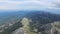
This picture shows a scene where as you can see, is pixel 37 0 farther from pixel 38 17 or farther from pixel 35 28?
pixel 35 28

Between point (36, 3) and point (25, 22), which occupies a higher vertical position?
point (36, 3)

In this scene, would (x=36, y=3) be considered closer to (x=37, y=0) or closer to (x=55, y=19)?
(x=37, y=0)

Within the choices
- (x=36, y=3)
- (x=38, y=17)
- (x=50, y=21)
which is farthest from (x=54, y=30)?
(x=36, y=3)

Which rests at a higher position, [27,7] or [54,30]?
[27,7]

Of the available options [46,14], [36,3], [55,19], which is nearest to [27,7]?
[36,3]

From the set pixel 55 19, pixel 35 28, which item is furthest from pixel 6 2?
pixel 55 19

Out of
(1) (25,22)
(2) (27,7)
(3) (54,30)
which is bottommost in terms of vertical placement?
(3) (54,30)

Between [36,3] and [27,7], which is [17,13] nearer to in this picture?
[27,7]
